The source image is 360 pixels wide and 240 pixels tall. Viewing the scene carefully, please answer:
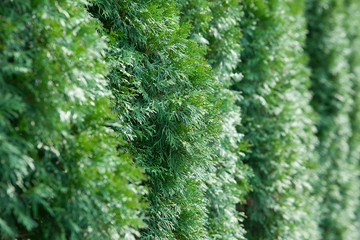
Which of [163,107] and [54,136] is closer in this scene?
[54,136]

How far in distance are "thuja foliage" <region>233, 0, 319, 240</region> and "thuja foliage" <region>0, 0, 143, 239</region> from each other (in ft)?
8.23

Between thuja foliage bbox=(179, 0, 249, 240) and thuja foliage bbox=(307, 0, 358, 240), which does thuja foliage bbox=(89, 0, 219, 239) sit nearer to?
thuja foliage bbox=(179, 0, 249, 240)

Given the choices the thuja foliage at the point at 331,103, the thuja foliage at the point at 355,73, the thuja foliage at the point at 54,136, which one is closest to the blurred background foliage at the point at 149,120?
the thuja foliage at the point at 54,136

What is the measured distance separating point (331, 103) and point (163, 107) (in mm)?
5262

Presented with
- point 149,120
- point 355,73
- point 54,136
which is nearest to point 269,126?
point 149,120

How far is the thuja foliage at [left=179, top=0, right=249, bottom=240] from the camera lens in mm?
3250

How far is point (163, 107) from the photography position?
2.56m

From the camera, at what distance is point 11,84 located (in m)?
1.56

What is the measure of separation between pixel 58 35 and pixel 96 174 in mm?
702

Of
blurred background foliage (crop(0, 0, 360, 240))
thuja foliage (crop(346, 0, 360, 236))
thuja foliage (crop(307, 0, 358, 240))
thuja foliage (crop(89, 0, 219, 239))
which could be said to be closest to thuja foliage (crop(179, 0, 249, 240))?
blurred background foliage (crop(0, 0, 360, 240))

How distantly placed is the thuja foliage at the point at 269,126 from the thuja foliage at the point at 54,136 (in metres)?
2.51

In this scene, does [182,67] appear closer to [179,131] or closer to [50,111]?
[179,131]

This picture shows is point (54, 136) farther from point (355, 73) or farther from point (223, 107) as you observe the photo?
point (355, 73)

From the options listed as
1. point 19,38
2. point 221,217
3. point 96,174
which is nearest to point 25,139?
point 96,174
